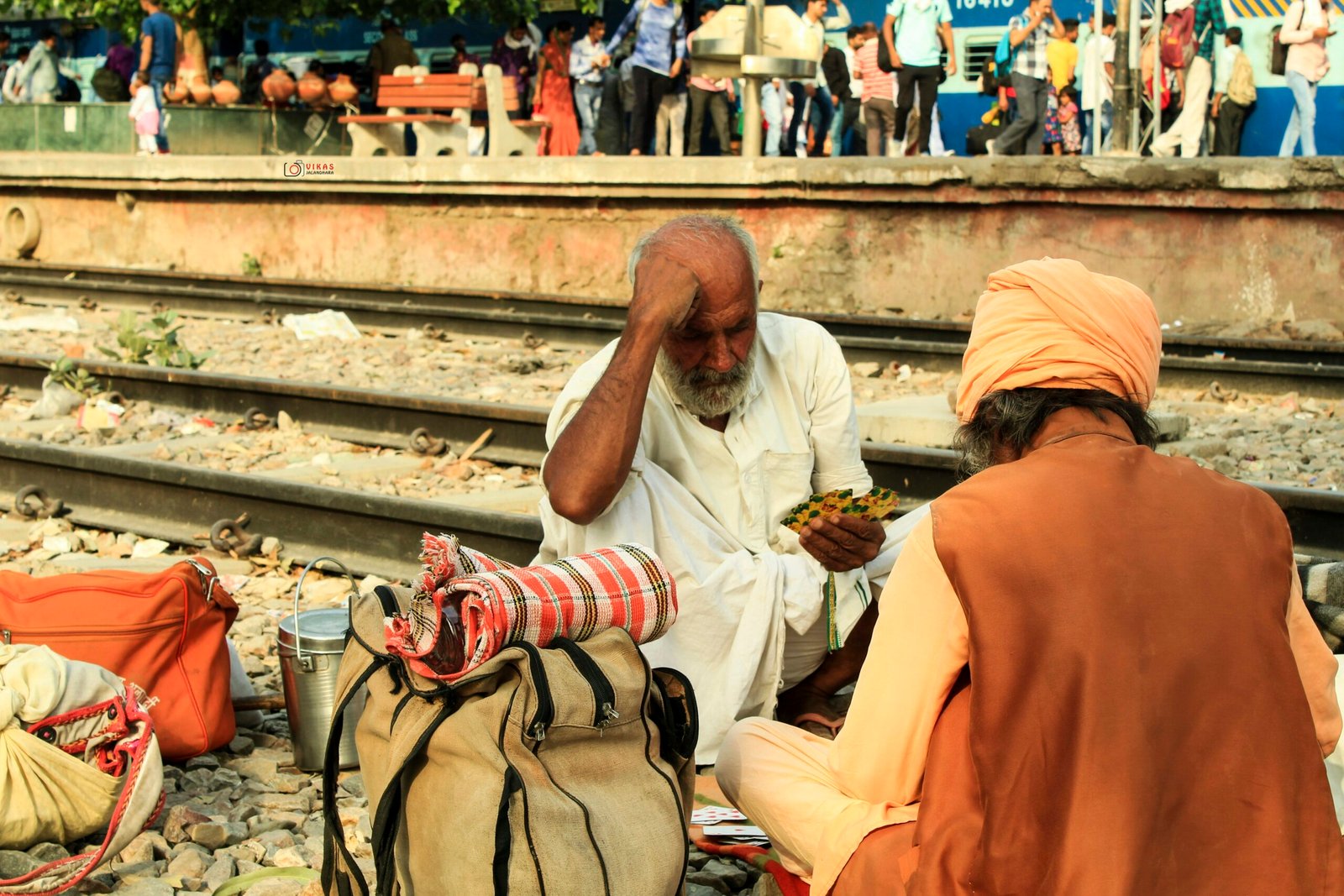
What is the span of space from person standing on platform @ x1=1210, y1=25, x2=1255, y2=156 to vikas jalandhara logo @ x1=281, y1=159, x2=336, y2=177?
1003cm

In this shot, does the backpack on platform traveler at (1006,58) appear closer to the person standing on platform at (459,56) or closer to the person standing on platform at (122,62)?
the person standing on platform at (459,56)

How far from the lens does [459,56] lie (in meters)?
24.7

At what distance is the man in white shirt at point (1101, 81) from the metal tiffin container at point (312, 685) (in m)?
11.1

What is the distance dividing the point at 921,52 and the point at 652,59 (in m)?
2.88

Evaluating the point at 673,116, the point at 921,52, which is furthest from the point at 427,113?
the point at 921,52

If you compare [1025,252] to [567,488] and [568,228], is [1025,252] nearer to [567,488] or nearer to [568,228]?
A: [568,228]

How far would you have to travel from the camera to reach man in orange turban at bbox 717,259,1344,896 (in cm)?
200

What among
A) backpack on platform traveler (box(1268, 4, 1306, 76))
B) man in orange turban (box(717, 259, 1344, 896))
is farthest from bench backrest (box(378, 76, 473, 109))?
man in orange turban (box(717, 259, 1344, 896))

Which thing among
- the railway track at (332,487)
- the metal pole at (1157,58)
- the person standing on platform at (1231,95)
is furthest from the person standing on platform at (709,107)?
the railway track at (332,487)

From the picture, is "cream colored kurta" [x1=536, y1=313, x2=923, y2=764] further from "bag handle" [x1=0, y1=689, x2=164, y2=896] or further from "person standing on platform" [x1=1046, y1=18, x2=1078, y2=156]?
"person standing on platform" [x1=1046, y1=18, x2=1078, y2=156]

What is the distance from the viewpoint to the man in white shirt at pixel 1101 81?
14.2 m

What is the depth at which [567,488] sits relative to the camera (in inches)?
139

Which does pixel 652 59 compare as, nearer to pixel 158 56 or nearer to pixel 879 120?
pixel 879 120

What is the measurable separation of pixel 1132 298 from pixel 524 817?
132 centimetres
